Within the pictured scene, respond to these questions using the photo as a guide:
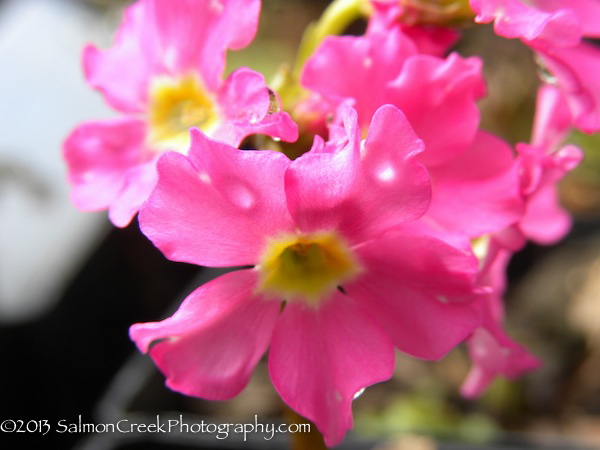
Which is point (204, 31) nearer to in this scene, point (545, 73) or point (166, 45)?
point (166, 45)

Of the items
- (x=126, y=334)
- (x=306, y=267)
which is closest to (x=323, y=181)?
(x=306, y=267)

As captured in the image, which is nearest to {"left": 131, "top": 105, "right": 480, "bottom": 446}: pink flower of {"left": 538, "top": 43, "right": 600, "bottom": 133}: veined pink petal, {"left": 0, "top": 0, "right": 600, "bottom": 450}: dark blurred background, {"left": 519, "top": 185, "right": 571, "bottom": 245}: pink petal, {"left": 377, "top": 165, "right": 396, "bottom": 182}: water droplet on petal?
{"left": 377, "top": 165, "right": 396, "bottom": 182}: water droplet on petal

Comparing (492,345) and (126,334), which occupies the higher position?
(492,345)

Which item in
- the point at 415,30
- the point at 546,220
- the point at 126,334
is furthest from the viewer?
the point at 126,334

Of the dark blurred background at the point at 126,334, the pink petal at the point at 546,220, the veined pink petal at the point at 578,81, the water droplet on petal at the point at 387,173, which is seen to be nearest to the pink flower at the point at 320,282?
the water droplet on petal at the point at 387,173

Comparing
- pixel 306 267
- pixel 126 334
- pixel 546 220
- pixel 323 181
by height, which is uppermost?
pixel 323 181

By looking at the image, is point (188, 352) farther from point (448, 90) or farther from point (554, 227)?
point (554, 227)

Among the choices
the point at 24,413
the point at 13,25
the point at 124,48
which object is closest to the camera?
the point at 124,48

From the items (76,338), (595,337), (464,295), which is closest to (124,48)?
(464,295)
